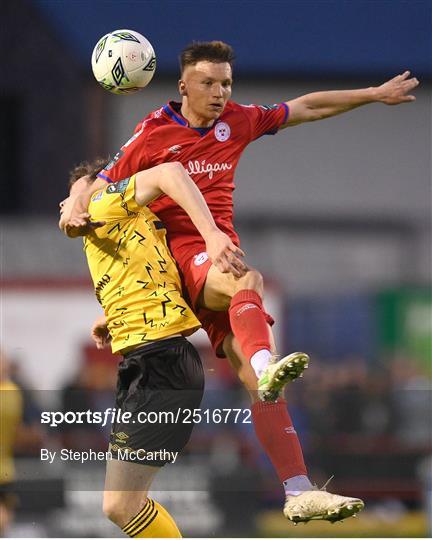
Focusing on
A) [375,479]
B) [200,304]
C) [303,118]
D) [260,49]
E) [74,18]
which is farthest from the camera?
[260,49]

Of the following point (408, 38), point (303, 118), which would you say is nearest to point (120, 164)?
point (303, 118)

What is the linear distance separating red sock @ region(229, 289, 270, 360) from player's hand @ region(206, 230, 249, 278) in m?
0.32

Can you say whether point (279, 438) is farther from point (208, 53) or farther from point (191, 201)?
point (208, 53)

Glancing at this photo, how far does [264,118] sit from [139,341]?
128 centimetres

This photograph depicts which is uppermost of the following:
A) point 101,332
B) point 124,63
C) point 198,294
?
point 124,63

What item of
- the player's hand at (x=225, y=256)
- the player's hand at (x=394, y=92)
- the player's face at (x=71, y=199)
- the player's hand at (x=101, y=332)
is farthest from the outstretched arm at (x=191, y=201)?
the player's hand at (x=394, y=92)

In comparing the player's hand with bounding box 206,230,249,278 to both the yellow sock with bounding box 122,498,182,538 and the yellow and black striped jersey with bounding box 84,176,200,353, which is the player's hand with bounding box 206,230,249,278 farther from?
the yellow sock with bounding box 122,498,182,538

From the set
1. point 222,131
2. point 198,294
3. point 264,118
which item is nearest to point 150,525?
point 198,294

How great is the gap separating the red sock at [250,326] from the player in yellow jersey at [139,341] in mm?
369

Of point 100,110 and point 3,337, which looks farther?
point 100,110

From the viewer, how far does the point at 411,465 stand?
11000 mm

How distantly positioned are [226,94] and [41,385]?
5.68m

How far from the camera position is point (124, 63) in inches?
239

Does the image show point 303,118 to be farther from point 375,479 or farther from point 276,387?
point 375,479
